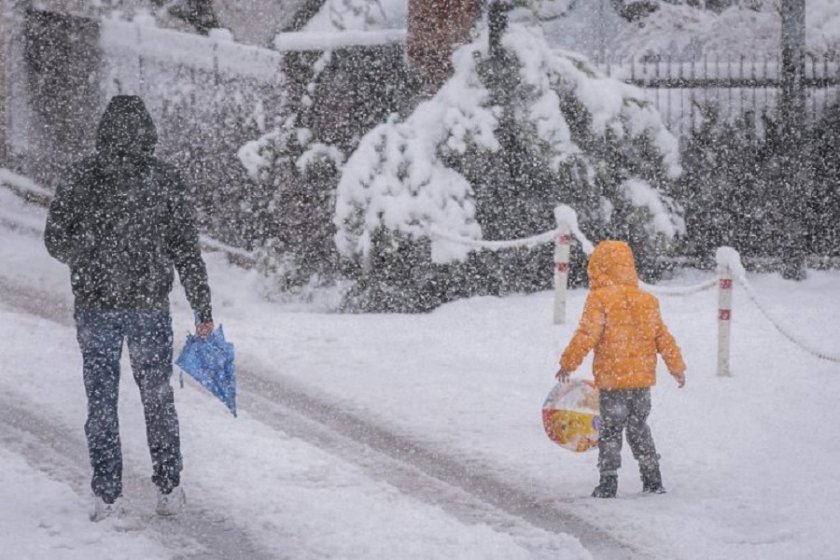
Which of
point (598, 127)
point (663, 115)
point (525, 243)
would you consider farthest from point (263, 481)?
point (663, 115)

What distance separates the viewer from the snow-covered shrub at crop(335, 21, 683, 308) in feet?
42.6

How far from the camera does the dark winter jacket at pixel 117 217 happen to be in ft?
21.5

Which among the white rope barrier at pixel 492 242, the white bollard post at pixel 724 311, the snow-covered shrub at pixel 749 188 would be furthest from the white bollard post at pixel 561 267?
the snow-covered shrub at pixel 749 188

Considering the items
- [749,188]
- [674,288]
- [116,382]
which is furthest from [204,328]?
[749,188]

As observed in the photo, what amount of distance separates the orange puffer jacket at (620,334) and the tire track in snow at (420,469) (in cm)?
73

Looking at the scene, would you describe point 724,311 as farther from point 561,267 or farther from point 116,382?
point 116,382

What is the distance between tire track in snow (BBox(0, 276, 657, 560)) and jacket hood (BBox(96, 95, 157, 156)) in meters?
2.31

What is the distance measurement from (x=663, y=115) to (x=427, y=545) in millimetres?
9878

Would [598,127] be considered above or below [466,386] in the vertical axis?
above

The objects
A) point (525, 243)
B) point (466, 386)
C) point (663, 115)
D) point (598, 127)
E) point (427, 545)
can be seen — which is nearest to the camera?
point (427, 545)

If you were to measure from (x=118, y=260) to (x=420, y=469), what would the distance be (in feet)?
7.44

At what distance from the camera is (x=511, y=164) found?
44.2ft

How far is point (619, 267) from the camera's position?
24.3 feet

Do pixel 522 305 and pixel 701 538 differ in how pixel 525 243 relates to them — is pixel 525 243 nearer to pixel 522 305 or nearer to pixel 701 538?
pixel 522 305
